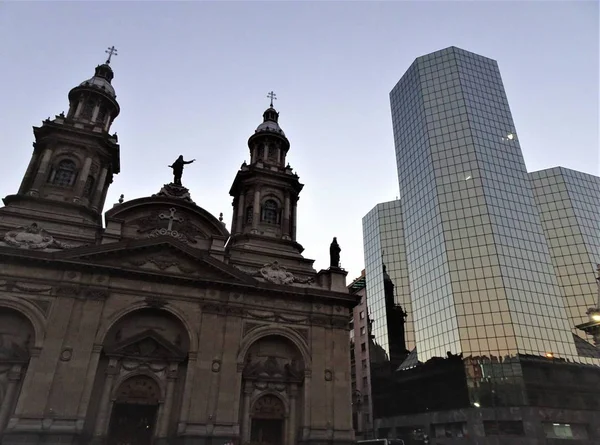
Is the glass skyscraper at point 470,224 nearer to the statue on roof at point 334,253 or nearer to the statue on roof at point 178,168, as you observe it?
the statue on roof at point 334,253

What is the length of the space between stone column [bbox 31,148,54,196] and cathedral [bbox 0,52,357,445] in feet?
0.36

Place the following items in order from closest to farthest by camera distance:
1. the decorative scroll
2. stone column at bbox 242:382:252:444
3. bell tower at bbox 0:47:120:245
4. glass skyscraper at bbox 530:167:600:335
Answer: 1. stone column at bbox 242:382:252:444
2. the decorative scroll
3. bell tower at bbox 0:47:120:245
4. glass skyscraper at bbox 530:167:600:335

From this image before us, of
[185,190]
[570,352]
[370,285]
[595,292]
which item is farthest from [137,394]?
[595,292]

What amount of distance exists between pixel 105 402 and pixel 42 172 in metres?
20.3

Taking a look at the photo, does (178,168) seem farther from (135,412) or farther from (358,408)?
(358,408)

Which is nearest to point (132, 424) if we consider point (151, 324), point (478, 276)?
point (151, 324)

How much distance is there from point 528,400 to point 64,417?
45.3m

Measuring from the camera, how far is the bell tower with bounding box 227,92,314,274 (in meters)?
37.7

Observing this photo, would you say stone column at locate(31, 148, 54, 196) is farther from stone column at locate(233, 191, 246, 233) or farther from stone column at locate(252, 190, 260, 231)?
stone column at locate(252, 190, 260, 231)

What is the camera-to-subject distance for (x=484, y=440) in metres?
46.5

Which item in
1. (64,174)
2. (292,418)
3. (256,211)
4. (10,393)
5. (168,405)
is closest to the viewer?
(10,393)

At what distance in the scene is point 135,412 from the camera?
27797 mm

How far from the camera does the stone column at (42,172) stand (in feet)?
114

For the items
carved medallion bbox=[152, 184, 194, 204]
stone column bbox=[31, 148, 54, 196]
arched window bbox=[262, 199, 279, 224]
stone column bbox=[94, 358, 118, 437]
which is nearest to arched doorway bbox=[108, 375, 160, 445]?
stone column bbox=[94, 358, 118, 437]
